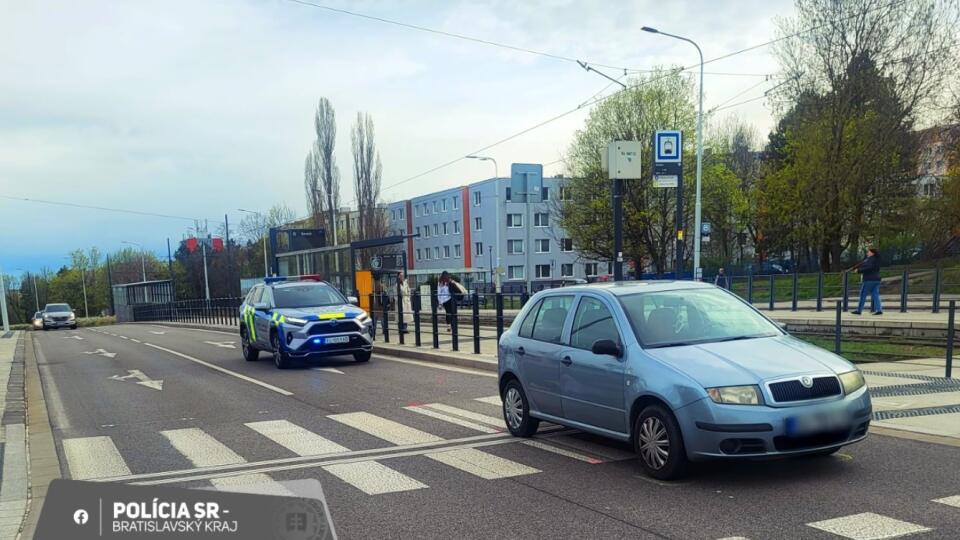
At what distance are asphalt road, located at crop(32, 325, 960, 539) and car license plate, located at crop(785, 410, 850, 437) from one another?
16.8 inches

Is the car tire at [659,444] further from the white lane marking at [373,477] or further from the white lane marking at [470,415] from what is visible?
the white lane marking at [470,415]

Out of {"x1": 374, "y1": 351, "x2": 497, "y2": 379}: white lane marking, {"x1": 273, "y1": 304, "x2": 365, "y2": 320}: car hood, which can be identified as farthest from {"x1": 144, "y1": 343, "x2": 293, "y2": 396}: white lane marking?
{"x1": 374, "y1": 351, "x2": 497, "y2": 379}: white lane marking

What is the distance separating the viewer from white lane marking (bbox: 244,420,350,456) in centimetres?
726

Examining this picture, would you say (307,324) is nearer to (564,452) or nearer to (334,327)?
(334,327)

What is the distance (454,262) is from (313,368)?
64.7 m

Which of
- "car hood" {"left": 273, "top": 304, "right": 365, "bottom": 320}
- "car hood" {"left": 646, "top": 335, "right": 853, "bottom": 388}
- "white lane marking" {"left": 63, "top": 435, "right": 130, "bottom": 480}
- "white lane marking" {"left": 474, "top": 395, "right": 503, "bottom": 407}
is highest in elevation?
"car hood" {"left": 646, "top": 335, "right": 853, "bottom": 388}

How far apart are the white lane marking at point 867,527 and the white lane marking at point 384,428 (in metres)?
4.02

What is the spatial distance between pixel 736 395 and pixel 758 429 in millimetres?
271

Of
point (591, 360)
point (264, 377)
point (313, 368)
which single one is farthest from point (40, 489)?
point (313, 368)

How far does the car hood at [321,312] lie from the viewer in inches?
585

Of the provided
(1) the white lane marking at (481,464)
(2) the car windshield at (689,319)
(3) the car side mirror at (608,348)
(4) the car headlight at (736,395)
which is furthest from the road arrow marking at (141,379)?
(4) the car headlight at (736,395)

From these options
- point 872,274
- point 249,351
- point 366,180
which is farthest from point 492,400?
point 366,180

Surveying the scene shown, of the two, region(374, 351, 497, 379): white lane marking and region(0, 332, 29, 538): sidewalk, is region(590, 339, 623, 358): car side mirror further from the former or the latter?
region(374, 351, 497, 379): white lane marking

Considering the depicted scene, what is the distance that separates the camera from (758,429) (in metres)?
5.15
